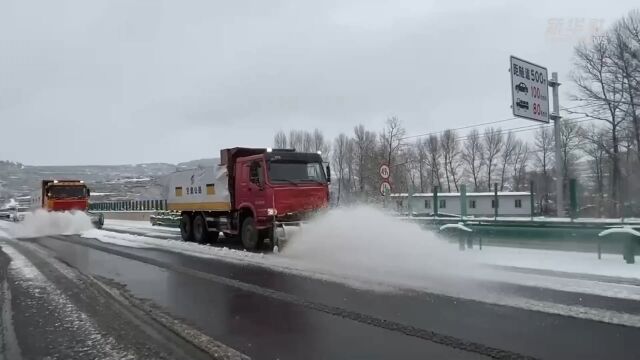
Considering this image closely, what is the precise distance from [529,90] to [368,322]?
1871 centimetres

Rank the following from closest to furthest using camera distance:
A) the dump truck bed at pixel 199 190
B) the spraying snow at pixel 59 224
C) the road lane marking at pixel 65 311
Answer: the road lane marking at pixel 65 311
the dump truck bed at pixel 199 190
the spraying snow at pixel 59 224

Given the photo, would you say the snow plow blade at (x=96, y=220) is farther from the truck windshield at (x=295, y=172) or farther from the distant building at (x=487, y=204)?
the distant building at (x=487, y=204)

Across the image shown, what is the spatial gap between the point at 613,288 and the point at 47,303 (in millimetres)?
9156

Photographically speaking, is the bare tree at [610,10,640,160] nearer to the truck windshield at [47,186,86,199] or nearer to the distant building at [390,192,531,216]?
the distant building at [390,192,531,216]

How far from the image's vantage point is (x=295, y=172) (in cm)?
1594

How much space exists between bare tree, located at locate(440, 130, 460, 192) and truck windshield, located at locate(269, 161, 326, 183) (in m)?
68.1

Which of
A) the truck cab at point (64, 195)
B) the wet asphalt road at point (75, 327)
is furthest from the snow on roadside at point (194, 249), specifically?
the truck cab at point (64, 195)

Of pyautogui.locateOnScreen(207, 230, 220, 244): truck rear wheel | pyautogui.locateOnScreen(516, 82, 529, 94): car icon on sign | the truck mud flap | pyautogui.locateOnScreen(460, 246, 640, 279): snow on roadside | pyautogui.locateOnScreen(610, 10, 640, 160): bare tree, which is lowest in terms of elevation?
pyautogui.locateOnScreen(460, 246, 640, 279): snow on roadside

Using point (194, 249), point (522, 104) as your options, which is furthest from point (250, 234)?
point (522, 104)

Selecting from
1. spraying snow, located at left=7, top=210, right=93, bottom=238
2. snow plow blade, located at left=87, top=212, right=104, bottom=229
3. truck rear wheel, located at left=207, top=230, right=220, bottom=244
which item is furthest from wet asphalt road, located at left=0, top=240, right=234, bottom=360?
snow plow blade, located at left=87, top=212, right=104, bottom=229

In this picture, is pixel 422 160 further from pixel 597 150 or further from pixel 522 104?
pixel 522 104

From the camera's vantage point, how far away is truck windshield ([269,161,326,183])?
1564cm

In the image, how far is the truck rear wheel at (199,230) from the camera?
1992 cm

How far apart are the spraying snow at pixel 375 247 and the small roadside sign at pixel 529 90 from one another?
1173 centimetres
